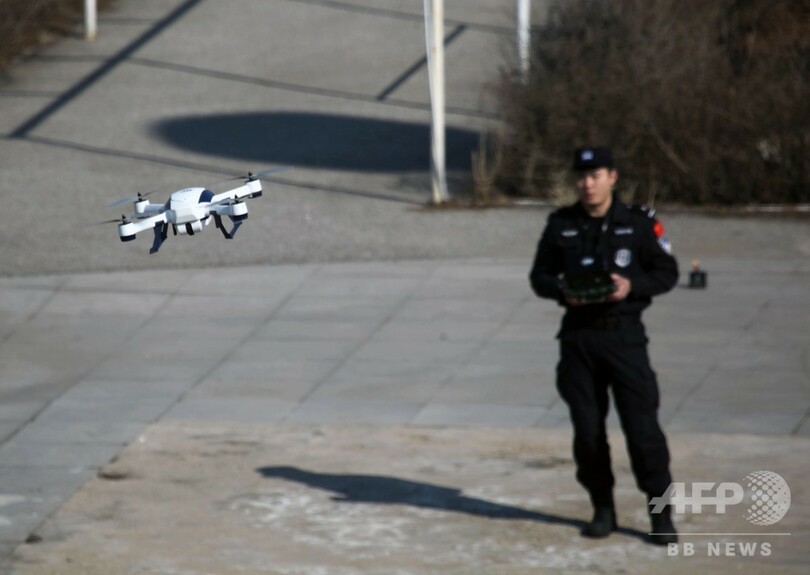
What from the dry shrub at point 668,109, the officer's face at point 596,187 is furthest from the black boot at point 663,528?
the dry shrub at point 668,109

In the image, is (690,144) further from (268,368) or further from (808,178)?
(268,368)

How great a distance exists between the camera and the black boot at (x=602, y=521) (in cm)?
688

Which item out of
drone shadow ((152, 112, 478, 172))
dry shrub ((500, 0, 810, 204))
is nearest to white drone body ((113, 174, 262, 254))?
drone shadow ((152, 112, 478, 172))

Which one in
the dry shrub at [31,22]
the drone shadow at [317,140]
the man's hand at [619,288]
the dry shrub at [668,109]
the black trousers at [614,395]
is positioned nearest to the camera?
the man's hand at [619,288]

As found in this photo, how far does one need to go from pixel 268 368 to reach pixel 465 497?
2.74m

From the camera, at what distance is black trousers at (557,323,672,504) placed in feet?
20.8

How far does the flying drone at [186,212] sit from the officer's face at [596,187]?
3750mm

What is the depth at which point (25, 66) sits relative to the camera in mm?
13273

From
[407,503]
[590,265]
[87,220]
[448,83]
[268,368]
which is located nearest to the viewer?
[590,265]

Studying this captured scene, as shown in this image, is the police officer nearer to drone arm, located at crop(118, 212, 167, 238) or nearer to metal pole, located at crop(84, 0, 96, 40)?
drone arm, located at crop(118, 212, 167, 238)

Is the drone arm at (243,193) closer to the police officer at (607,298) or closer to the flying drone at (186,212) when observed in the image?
the flying drone at (186,212)

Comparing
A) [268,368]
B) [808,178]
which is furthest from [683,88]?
[268,368]

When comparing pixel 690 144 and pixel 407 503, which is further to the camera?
pixel 690 144

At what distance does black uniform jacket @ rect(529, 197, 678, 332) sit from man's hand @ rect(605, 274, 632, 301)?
14cm
